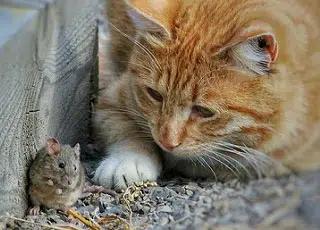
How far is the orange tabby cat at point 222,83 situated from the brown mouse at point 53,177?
274 millimetres

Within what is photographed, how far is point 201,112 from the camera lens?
2238mm

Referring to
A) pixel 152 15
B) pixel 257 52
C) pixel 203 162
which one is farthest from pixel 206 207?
pixel 152 15

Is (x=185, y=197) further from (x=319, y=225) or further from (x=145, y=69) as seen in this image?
(x=319, y=225)

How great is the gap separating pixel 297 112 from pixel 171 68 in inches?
17.9

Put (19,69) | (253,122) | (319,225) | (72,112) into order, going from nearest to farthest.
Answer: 1. (319,225)
2. (19,69)
3. (253,122)
4. (72,112)

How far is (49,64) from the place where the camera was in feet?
7.71

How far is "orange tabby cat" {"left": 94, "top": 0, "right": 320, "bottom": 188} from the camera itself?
2107mm

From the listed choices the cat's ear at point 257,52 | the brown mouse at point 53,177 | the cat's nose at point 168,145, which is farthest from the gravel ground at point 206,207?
the cat's ear at point 257,52

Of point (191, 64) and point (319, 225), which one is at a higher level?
point (191, 64)

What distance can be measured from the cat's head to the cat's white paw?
17cm

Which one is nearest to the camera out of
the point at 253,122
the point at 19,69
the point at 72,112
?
the point at 19,69

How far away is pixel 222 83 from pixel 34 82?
64cm

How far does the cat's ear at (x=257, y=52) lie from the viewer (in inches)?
79.7

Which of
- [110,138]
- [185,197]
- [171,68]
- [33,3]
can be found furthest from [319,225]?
[110,138]
